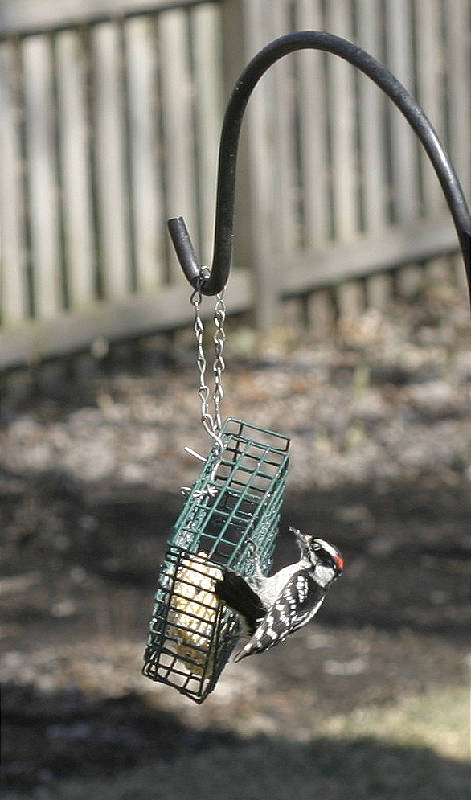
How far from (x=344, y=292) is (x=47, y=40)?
89.2 inches

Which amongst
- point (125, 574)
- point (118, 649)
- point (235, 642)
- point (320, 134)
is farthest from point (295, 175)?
point (235, 642)

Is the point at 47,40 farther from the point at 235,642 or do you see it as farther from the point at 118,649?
the point at 235,642

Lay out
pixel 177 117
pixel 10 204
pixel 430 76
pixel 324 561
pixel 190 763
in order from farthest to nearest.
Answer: pixel 430 76 → pixel 177 117 → pixel 10 204 → pixel 190 763 → pixel 324 561

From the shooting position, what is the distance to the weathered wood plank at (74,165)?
687 cm

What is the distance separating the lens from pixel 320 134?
7.83 meters

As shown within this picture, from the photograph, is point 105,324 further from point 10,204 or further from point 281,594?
point 281,594

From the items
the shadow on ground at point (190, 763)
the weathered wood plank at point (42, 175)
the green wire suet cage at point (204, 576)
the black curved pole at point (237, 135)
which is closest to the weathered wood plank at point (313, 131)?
the weathered wood plank at point (42, 175)

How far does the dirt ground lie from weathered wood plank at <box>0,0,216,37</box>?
162 cm

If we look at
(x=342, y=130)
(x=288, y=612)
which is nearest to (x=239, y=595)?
(x=288, y=612)

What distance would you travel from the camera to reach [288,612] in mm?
2523

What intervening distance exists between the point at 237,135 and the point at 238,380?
5.00m

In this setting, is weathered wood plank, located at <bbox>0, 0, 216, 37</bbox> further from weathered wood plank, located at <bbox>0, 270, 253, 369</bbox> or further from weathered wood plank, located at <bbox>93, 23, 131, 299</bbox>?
weathered wood plank, located at <bbox>0, 270, 253, 369</bbox>

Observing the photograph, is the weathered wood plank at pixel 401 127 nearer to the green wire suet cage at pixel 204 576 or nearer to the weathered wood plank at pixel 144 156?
the weathered wood plank at pixel 144 156

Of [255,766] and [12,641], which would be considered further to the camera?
[12,641]
